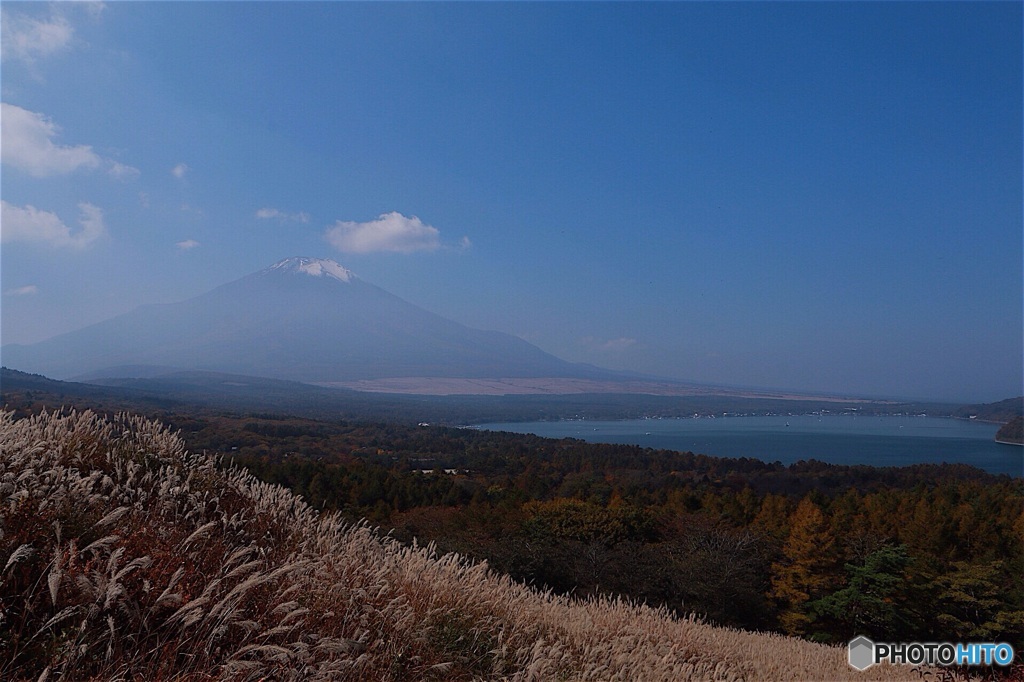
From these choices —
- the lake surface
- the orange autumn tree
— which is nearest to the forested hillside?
the orange autumn tree

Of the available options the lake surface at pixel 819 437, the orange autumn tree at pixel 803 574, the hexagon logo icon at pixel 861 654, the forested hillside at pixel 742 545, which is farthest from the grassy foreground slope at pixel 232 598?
the lake surface at pixel 819 437

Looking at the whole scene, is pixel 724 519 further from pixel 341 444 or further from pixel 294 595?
pixel 341 444

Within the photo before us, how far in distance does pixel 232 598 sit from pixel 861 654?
8422 millimetres

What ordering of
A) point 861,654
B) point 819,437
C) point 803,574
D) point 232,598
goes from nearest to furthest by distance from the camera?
point 232,598, point 861,654, point 803,574, point 819,437

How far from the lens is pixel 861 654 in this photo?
314 inches

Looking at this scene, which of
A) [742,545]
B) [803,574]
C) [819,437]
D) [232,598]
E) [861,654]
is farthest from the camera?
[819,437]

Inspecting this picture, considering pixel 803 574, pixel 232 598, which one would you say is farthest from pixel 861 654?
pixel 803 574

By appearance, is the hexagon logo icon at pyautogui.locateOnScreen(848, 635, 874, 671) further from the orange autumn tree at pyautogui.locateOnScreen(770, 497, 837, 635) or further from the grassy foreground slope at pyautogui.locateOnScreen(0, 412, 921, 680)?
the orange autumn tree at pyautogui.locateOnScreen(770, 497, 837, 635)

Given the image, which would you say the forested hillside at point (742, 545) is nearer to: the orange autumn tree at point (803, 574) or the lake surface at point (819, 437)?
the orange autumn tree at point (803, 574)

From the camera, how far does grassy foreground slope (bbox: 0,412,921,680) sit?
2.44 meters

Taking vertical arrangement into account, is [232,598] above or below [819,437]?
above

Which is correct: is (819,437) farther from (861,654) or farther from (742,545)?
(861,654)

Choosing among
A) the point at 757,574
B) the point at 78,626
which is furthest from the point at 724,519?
the point at 78,626

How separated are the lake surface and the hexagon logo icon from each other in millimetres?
89962
